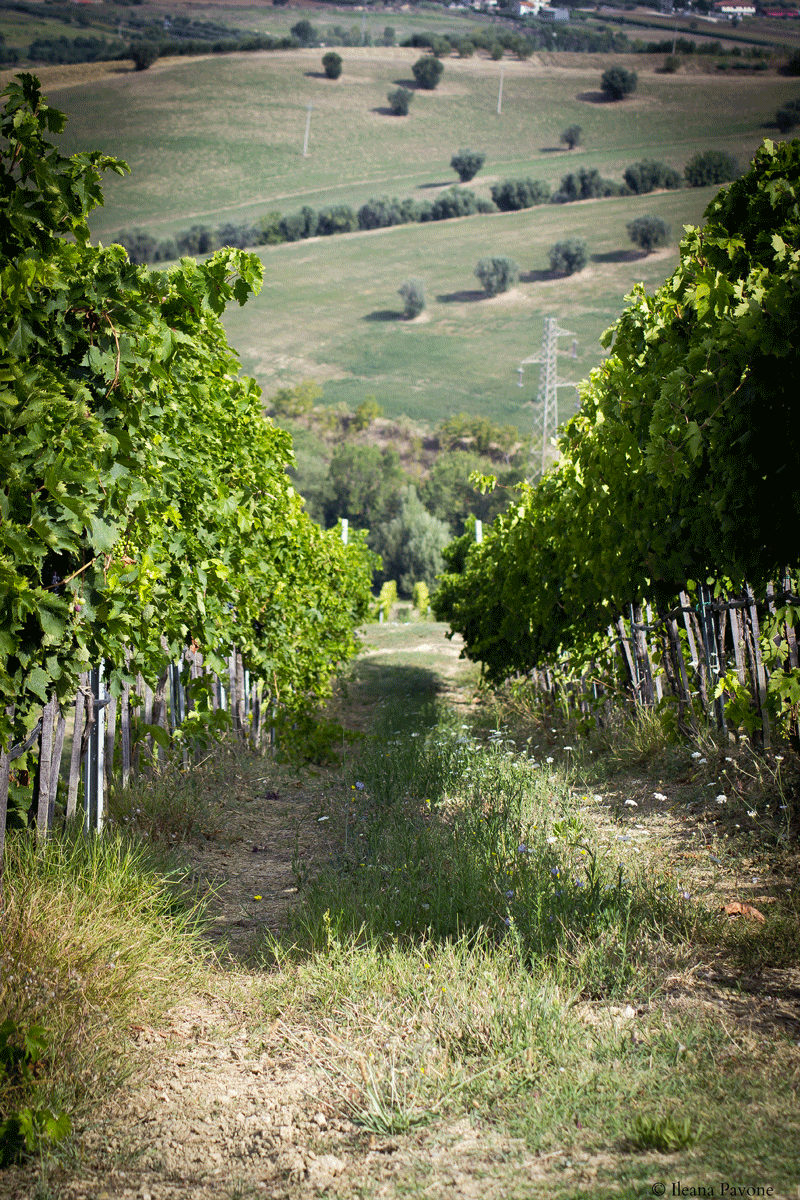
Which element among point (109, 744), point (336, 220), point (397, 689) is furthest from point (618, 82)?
point (109, 744)

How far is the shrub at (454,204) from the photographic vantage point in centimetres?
11438

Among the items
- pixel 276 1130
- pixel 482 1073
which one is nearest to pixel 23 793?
pixel 276 1130

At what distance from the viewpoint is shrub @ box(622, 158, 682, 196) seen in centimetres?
10575

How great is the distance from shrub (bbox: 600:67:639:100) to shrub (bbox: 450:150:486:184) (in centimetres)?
2526

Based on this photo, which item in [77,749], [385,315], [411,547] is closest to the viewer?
[77,749]

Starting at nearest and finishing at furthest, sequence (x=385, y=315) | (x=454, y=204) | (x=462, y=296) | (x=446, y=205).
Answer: (x=385, y=315) → (x=462, y=296) → (x=454, y=204) → (x=446, y=205)

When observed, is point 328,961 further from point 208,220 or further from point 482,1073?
point 208,220

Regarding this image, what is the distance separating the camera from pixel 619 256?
95.6m

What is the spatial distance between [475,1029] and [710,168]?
120m

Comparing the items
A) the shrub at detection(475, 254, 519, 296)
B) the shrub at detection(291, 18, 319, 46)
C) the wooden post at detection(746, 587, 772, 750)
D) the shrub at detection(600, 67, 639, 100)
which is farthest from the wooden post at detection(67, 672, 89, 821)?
the shrub at detection(291, 18, 319, 46)

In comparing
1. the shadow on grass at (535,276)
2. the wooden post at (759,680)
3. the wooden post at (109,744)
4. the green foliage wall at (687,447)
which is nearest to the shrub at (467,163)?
the shadow on grass at (535,276)

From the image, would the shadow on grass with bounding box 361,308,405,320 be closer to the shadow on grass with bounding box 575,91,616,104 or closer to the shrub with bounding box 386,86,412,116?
the shrub with bounding box 386,86,412,116

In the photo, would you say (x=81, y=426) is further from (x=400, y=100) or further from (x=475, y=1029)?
(x=400, y=100)

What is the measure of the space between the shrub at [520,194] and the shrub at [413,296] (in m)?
27.4
